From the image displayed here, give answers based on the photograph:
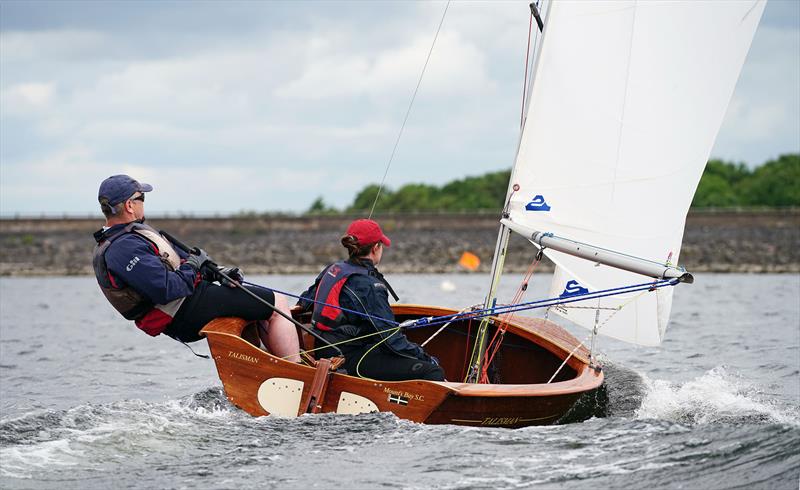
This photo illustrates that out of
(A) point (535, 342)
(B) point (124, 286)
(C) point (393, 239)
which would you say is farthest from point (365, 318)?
(C) point (393, 239)

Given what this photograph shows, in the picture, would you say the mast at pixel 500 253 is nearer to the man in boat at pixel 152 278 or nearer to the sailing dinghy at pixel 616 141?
the sailing dinghy at pixel 616 141

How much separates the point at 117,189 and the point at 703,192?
6794 cm

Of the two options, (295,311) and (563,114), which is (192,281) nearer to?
(295,311)

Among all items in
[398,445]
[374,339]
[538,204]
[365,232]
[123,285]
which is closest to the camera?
[398,445]

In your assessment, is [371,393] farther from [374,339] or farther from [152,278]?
[152,278]

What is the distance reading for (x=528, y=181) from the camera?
23.6ft

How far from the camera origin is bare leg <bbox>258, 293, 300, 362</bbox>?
275 inches

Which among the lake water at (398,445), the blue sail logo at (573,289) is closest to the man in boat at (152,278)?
the lake water at (398,445)

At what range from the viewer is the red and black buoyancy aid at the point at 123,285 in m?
6.34

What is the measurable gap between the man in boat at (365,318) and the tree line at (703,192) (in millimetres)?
55360

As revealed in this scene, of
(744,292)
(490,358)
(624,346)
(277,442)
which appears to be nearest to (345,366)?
(277,442)

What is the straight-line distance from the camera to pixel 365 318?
6555 mm

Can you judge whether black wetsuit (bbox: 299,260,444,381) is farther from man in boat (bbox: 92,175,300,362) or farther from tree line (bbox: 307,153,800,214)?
tree line (bbox: 307,153,800,214)

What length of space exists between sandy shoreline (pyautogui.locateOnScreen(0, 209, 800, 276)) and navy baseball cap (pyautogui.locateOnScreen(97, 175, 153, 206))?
154 feet
